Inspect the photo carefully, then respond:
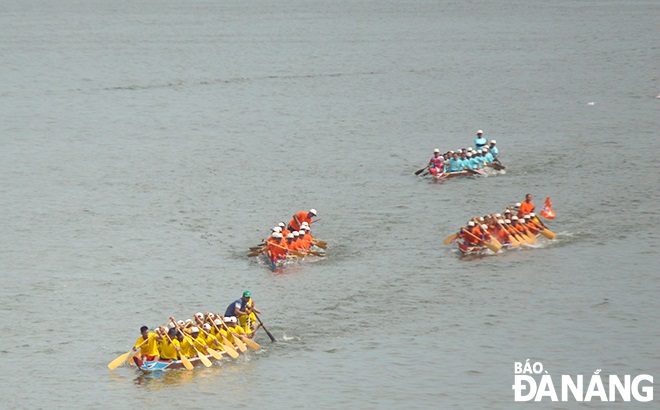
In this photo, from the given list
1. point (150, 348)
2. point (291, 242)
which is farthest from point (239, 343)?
point (291, 242)

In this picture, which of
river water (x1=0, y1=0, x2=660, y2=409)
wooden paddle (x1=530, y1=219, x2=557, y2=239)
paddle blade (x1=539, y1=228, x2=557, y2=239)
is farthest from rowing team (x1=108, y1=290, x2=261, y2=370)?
paddle blade (x1=539, y1=228, x2=557, y2=239)

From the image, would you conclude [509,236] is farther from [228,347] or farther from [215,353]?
[215,353]

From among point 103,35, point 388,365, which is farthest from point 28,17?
point 388,365

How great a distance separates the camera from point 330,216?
67375 millimetres

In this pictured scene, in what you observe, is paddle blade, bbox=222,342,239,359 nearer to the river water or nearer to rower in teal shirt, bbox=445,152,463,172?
the river water

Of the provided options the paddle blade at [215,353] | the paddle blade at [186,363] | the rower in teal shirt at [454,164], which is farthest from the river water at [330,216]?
the rower in teal shirt at [454,164]

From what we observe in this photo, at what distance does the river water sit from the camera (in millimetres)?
45781

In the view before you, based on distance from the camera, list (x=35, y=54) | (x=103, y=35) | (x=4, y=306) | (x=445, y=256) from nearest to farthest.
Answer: (x=4, y=306) < (x=445, y=256) < (x=35, y=54) < (x=103, y=35)

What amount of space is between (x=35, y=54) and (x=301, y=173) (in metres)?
75.6

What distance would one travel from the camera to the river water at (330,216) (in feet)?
150

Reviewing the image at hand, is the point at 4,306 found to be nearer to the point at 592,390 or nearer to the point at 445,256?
the point at 445,256

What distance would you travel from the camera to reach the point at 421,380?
44.7 m

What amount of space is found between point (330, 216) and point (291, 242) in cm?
1026

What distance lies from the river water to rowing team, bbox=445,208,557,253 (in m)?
0.82
